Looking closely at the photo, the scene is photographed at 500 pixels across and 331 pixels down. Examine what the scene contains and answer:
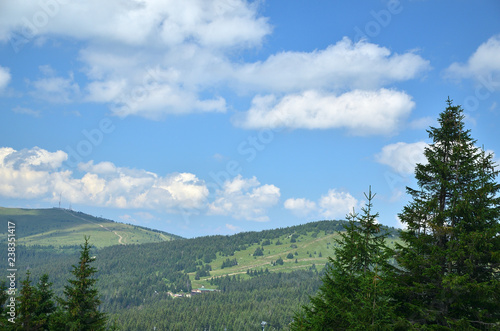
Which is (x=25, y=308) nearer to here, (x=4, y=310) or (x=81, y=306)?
(x=4, y=310)

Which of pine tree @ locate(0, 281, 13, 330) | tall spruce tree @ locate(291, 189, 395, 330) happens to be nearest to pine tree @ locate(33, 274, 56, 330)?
pine tree @ locate(0, 281, 13, 330)

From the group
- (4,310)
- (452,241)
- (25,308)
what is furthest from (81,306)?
(452,241)

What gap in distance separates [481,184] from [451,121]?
4.57m

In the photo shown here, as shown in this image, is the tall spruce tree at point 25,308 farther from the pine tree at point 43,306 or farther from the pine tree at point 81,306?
the pine tree at point 81,306

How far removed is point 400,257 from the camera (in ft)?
69.6

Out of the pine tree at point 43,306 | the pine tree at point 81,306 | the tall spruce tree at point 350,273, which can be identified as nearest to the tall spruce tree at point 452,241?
the tall spruce tree at point 350,273

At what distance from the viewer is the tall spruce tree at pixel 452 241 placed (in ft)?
59.2

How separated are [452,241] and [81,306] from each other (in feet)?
88.8

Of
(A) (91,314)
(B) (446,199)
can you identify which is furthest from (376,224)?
(A) (91,314)

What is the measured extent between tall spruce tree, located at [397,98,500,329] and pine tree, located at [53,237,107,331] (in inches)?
920

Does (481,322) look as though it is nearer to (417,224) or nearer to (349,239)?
(417,224)

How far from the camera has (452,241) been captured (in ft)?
61.4

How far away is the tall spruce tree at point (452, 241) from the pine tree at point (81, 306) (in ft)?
76.7

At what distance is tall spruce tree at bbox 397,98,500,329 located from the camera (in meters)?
18.0
